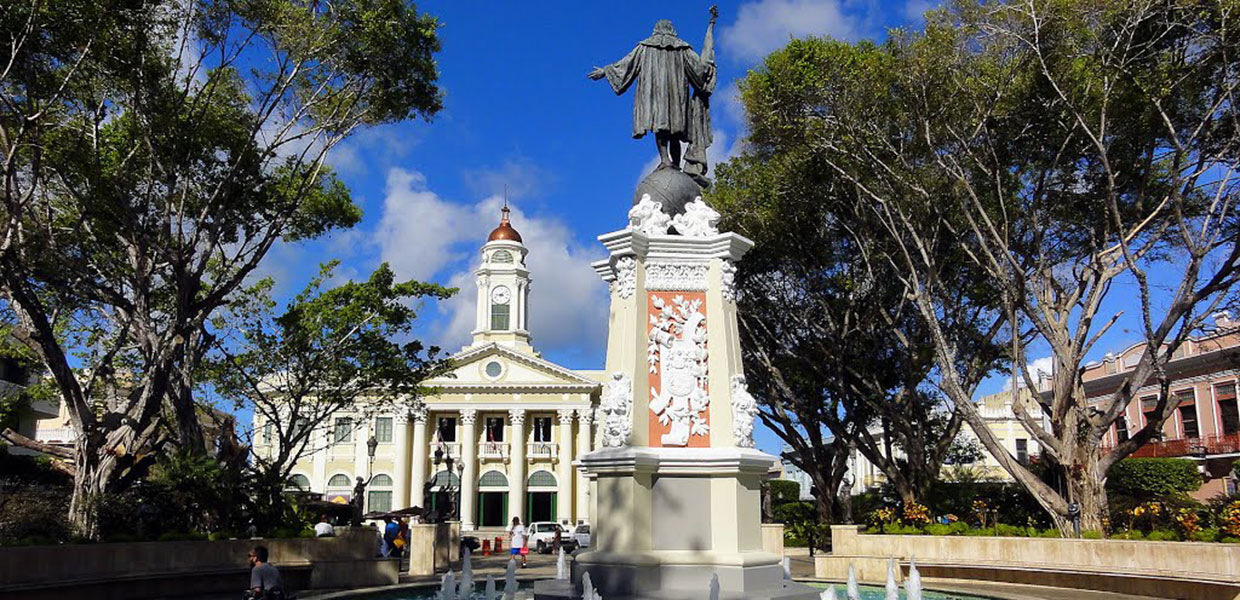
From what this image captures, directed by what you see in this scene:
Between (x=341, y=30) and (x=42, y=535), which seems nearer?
(x=42, y=535)

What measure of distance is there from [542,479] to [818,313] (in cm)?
3492

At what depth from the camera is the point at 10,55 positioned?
15.7 metres

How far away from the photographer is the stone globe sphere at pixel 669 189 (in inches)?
476

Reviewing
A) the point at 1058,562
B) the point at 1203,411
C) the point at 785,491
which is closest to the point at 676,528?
the point at 1058,562

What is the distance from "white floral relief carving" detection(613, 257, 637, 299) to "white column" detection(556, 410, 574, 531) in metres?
48.7

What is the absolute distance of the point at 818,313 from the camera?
96.6ft

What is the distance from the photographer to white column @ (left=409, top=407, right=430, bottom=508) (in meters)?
59.6

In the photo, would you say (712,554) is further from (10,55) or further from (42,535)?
(10,55)

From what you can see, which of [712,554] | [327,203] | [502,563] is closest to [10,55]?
[327,203]

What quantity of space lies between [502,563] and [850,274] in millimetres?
13621

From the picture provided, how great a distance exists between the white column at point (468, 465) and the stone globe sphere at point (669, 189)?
47.3 m

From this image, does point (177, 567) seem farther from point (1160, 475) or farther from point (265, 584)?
point (1160, 475)

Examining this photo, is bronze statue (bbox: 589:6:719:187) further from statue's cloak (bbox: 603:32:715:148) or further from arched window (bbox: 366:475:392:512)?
arched window (bbox: 366:475:392:512)

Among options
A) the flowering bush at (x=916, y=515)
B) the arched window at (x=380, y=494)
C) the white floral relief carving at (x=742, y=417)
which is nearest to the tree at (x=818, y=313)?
the flowering bush at (x=916, y=515)
